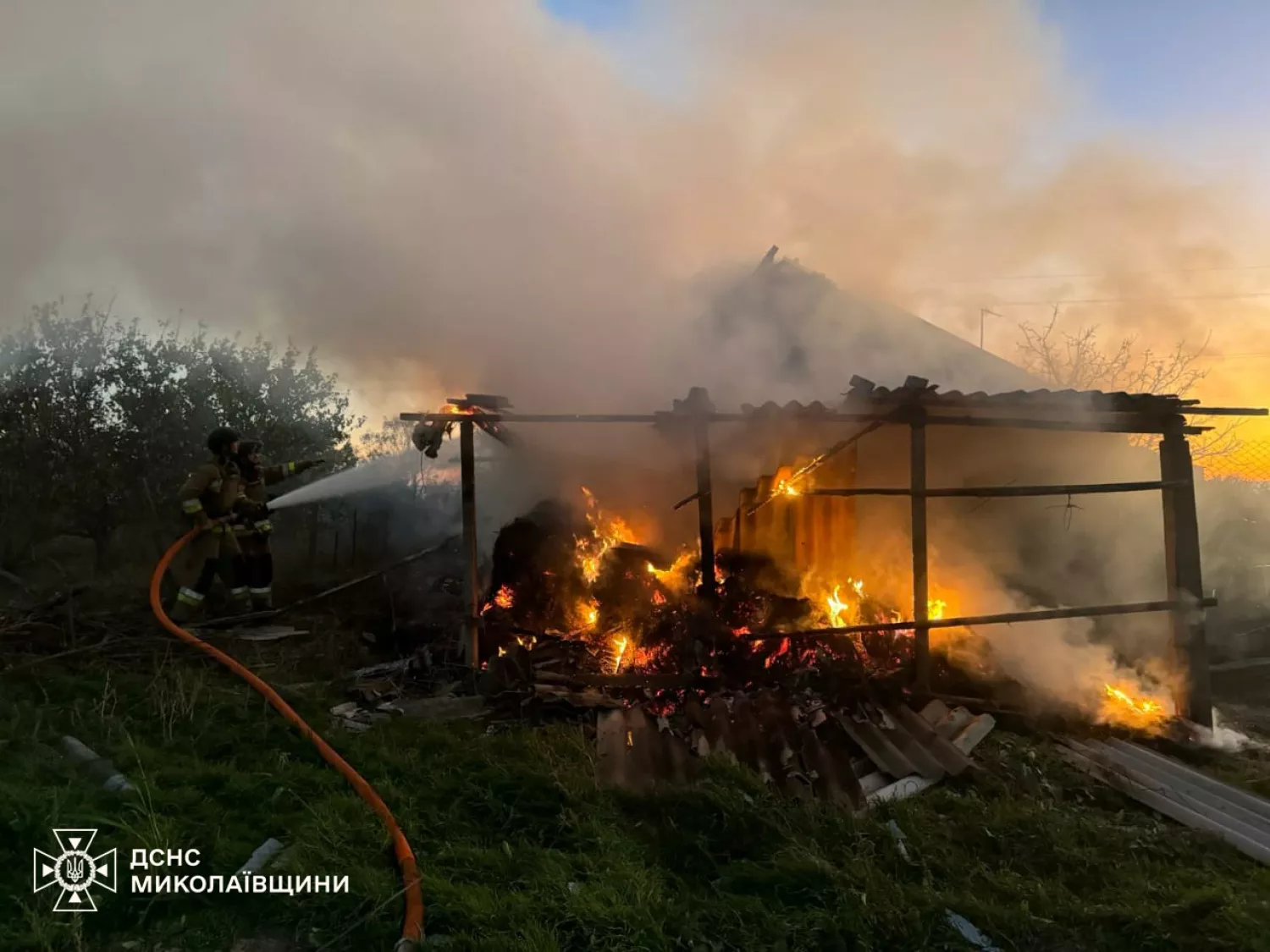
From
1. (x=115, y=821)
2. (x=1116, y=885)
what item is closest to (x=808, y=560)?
(x=1116, y=885)

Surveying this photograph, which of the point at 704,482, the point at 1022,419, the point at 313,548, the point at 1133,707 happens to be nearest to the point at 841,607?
the point at 704,482

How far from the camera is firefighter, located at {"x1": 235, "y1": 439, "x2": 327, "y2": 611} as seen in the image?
28.1 ft

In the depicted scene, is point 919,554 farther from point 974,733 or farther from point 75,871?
point 75,871

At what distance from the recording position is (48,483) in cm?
1348

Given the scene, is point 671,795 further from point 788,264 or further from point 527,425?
point 788,264

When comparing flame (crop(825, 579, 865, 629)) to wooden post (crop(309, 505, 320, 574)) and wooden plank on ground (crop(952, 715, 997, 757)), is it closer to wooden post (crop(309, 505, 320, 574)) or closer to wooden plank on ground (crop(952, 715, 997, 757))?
wooden plank on ground (crop(952, 715, 997, 757))

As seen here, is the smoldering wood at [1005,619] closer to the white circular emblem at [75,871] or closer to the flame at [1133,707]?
the flame at [1133,707]

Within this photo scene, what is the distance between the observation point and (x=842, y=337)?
1036 cm

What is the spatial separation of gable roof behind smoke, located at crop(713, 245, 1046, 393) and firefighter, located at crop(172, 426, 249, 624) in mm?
7072

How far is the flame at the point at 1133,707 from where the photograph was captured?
6.80 metres

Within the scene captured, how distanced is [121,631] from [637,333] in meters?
7.64

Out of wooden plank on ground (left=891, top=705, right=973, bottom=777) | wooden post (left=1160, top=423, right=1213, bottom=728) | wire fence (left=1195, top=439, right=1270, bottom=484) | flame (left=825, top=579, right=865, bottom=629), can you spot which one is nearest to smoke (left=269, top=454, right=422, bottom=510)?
flame (left=825, top=579, right=865, bottom=629)

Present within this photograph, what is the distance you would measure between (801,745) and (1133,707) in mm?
4068

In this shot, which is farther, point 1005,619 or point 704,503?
point 704,503
